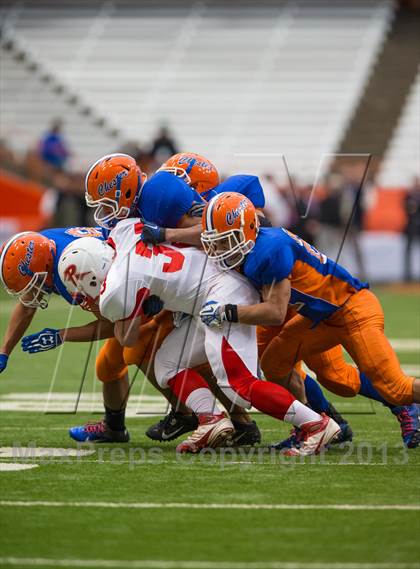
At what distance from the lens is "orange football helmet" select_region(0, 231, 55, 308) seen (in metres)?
5.34

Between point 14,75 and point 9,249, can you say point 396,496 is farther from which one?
point 14,75

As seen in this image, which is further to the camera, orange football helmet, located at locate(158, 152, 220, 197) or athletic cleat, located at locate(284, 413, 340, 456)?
orange football helmet, located at locate(158, 152, 220, 197)

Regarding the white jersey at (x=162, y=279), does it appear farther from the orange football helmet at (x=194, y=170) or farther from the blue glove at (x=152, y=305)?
the orange football helmet at (x=194, y=170)

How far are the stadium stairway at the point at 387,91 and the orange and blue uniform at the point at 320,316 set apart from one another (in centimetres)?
1467

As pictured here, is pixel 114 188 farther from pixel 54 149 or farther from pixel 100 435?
pixel 54 149

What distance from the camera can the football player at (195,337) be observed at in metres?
4.95

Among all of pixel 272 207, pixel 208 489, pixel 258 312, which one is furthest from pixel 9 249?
pixel 272 207

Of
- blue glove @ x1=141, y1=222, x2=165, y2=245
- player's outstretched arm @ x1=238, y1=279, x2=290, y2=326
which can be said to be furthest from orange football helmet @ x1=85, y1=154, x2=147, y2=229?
player's outstretched arm @ x1=238, y1=279, x2=290, y2=326

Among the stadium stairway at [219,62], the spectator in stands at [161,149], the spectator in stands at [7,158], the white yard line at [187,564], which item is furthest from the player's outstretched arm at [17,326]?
the stadium stairway at [219,62]

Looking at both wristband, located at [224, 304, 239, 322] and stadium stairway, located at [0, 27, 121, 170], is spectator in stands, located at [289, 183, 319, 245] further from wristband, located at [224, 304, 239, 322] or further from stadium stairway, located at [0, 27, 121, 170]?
wristband, located at [224, 304, 239, 322]

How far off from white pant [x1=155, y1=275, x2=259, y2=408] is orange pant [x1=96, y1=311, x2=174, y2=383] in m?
0.07

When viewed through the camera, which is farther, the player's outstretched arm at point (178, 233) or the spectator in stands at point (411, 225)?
the spectator in stands at point (411, 225)

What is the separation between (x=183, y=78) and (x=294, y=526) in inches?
766

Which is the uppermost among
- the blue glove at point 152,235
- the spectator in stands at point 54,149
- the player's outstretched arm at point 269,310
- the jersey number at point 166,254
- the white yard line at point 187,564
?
the spectator in stands at point 54,149
